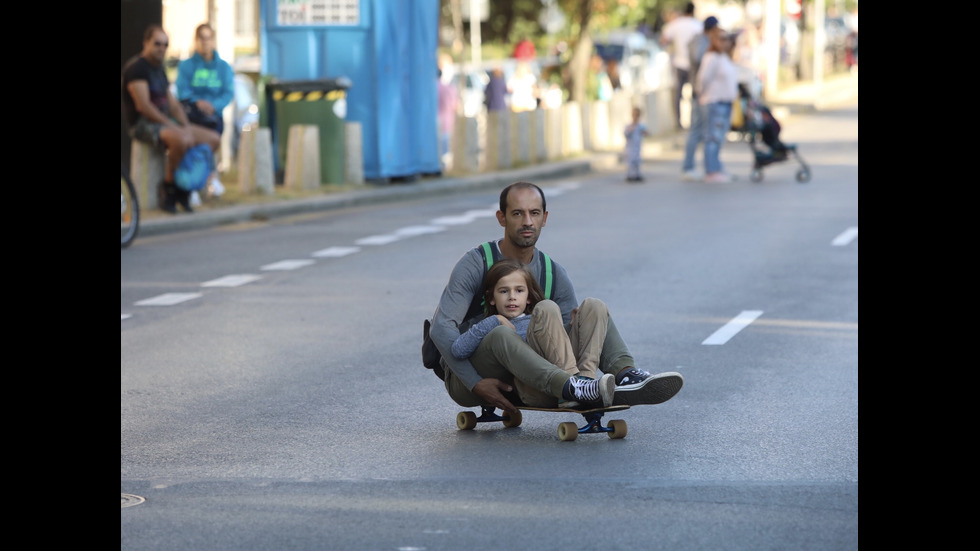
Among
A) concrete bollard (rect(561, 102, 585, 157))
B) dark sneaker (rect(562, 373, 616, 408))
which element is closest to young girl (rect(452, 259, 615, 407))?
dark sneaker (rect(562, 373, 616, 408))

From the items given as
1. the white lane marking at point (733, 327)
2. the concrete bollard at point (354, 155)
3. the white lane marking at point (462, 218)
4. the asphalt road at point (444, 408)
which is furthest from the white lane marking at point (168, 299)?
the concrete bollard at point (354, 155)

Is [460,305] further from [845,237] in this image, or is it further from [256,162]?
[256,162]

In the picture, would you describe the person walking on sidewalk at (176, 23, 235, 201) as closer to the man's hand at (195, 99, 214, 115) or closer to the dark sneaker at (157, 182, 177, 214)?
the man's hand at (195, 99, 214, 115)

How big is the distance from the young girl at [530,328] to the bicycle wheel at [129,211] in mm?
8736

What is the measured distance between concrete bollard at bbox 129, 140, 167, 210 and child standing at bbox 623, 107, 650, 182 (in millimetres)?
7132

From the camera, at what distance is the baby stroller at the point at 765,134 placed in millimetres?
22328

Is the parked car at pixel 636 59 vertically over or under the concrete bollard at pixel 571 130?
over

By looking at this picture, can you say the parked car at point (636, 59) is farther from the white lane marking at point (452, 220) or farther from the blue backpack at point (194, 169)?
the blue backpack at point (194, 169)

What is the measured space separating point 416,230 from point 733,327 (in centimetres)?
692

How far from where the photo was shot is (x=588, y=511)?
6004 millimetres

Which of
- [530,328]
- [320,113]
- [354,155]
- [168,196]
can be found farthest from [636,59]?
[530,328]

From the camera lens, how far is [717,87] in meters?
22.0

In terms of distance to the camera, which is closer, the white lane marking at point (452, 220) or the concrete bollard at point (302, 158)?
the white lane marking at point (452, 220)
